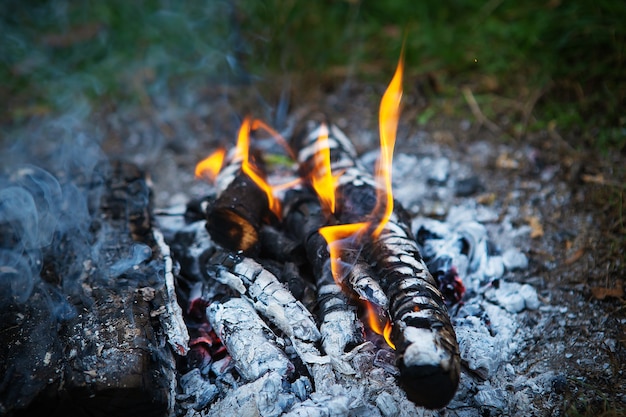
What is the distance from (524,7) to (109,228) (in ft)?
12.1

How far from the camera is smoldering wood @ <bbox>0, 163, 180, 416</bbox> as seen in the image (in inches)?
69.6

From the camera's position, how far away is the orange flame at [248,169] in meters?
2.61

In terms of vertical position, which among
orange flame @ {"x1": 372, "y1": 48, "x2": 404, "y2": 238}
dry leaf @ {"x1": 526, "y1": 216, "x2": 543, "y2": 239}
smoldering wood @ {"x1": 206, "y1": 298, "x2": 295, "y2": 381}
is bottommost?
dry leaf @ {"x1": 526, "y1": 216, "x2": 543, "y2": 239}

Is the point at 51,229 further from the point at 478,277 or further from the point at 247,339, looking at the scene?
the point at 478,277

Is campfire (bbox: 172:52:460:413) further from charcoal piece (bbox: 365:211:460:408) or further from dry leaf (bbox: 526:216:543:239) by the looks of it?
dry leaf (bbox: 526:216:543:239)

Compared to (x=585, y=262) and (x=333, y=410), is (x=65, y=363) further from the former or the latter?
(x=585, y=262)

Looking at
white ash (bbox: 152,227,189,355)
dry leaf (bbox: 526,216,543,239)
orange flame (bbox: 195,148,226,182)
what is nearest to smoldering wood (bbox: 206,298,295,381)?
white ash (bbox: 152,227,189,355)

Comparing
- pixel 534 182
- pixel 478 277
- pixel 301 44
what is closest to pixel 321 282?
pixel 478 277

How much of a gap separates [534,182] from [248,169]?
6.11 ft

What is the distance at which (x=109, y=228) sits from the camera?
8.20 feet

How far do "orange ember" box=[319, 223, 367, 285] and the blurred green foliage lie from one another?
2027 millimetres

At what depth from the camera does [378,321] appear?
82.3 inches

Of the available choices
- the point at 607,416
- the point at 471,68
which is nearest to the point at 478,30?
the point at 471,68

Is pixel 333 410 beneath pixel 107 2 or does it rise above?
beneath
